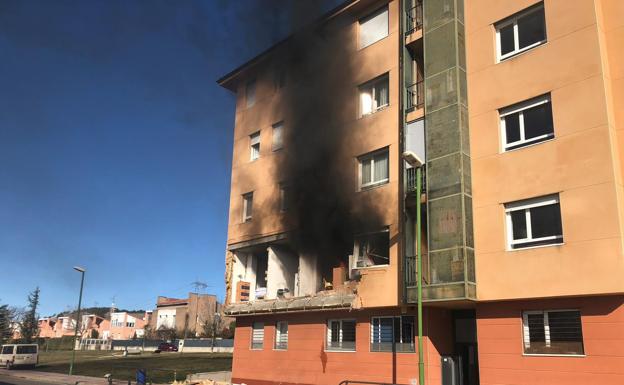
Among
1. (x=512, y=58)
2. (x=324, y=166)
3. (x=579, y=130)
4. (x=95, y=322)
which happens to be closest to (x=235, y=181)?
(x=324, y=166)

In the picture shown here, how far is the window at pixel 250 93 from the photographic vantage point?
25.3 meters

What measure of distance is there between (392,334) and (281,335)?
571cm

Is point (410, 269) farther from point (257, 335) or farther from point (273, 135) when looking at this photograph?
point (273, 135)

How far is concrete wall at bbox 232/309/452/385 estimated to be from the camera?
15523mm

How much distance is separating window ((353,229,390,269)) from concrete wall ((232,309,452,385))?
1701 millimetres

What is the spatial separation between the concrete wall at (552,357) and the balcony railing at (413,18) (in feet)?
31.0

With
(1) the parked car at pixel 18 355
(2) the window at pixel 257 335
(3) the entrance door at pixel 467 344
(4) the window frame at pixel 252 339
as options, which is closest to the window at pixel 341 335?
(3) the entrance door at pixel 467 344

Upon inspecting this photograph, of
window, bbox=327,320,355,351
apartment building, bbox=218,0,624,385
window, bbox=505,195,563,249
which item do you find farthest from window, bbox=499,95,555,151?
window, bbox=327,320,355,351

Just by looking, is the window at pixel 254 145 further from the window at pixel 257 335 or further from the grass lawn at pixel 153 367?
the grass lawn at pixel 153 367

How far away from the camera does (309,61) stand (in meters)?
21.9

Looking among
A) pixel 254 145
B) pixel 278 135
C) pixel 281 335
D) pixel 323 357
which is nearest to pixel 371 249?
pixel 323 357

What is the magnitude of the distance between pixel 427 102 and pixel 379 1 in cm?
553

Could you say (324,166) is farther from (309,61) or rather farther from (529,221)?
(529,221)

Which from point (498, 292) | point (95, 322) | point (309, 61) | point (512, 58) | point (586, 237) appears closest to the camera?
point (586, 237)
